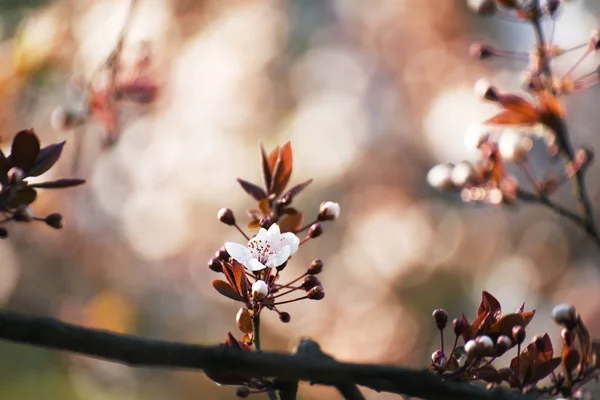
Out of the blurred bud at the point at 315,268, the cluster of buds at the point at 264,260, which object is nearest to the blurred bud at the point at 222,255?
the cluster of buds at the point at 264,260

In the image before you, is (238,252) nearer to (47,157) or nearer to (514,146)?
(47,157)

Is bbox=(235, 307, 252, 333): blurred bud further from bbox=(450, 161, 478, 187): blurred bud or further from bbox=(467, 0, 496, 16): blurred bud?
bbox=(467, 0, 496, 16): blurred bud

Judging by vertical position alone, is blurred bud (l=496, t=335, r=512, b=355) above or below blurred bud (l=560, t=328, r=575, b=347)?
above

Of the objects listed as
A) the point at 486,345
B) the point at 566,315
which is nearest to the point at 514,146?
the point at 566,315

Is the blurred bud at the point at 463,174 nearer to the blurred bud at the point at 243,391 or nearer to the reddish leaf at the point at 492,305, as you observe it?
the reddish leaf at the point at 492,305

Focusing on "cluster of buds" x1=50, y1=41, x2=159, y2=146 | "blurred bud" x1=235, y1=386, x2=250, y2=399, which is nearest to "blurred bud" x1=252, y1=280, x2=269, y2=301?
"blurred bud" x1=235, y1=386, x2=250, y2=399

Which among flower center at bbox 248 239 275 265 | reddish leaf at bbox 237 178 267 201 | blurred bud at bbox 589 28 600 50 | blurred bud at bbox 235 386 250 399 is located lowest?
blurred bud at bbox 235 386 250 399

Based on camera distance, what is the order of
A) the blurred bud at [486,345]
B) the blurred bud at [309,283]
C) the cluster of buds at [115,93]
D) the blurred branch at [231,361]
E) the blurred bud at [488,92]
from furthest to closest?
1. the cluster of buds at [115,93]
2. the blurred bud at [488,92]
3. the blurred bud at [309,283]
4. the blurred bud at [486,345]
5. the blurred branch at [231,361]
